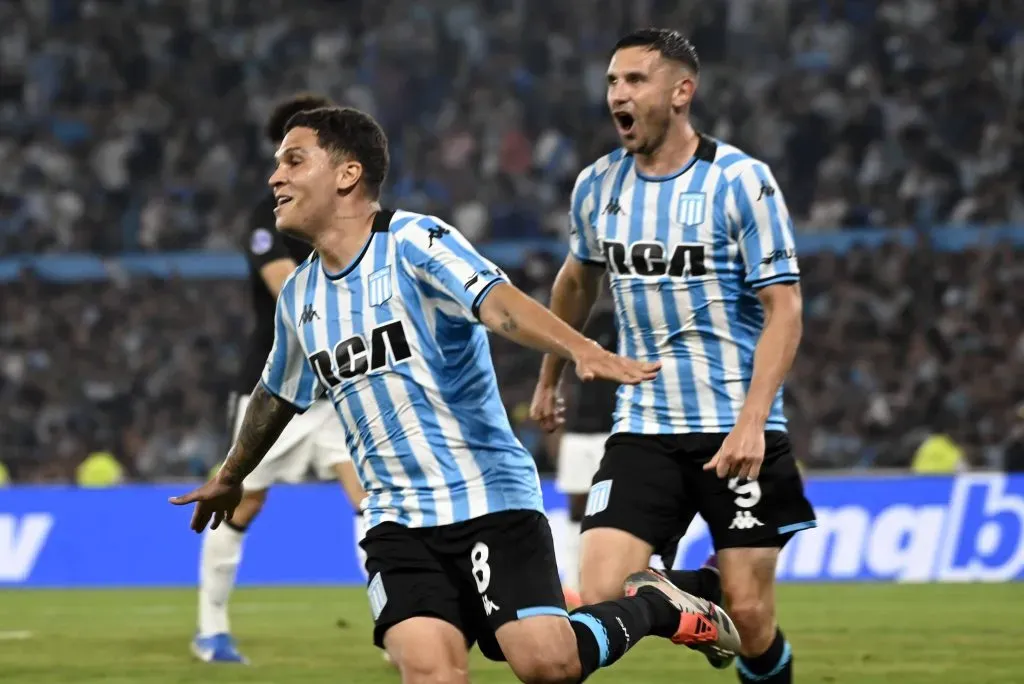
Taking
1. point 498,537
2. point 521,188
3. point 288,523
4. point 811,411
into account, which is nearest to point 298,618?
point 288,523

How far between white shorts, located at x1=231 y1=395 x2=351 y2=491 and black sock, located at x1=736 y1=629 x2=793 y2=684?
280cm

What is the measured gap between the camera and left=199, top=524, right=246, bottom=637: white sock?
8.02 meters

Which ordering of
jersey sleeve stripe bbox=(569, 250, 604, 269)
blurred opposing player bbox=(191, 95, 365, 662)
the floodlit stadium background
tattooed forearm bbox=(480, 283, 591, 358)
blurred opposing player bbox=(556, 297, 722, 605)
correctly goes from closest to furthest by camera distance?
1. tattooed forearm bbox=(480, 283, 591, 358)
2. jersey sleeve stripe bbox=(569, 250, 604, 269)
3. blurred opposing player bbox=(191, 95, 365, 662)
4. blurred opposing player bbox=(556, 297, 722, 605)
5. the floodlit stadium background

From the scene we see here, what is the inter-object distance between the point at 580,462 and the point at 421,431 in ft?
19.9

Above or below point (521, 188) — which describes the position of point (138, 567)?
below

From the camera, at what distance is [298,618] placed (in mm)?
10531

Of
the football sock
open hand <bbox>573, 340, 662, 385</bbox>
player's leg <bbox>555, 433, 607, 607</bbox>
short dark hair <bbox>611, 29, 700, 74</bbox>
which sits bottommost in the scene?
player's leg <bbox>555, 433, 607, 607</bbox>

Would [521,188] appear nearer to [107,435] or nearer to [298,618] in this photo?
[107,435]

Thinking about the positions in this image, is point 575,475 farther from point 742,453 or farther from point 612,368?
point 612,368

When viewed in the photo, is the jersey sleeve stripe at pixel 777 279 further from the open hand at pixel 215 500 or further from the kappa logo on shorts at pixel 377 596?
the open hand at pixel 215 500

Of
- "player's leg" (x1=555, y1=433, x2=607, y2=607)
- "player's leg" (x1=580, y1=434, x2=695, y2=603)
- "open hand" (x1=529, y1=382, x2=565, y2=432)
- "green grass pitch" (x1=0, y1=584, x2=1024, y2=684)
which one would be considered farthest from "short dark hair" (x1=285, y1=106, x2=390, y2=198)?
"player's leg" (x1=555, y1=433, x2=607, y2=607)

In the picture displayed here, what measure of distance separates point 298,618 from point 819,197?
9676 mm

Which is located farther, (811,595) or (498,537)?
(811,595)

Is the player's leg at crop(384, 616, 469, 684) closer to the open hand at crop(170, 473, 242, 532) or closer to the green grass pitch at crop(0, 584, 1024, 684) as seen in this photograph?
the open hand at crop(170, 473, 242, 532)
